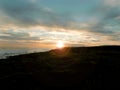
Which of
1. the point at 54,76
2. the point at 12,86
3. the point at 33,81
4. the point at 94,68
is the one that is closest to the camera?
the point at 12,86

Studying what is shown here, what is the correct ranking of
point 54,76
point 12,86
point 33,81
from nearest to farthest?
point 12,86 → point 33,81 → point 54,76

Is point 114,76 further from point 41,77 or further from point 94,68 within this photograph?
point 41,77

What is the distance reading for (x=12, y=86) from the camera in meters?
17.4

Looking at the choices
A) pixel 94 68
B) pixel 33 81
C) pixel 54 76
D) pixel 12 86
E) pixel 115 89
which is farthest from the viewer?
pixel 94 68

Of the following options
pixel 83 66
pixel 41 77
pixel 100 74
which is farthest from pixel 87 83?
pixel 83 66

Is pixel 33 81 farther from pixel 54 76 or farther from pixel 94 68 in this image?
pixel 94 68

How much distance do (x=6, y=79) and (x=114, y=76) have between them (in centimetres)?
976

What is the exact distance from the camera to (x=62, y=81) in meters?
18.2

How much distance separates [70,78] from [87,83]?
1924 mm

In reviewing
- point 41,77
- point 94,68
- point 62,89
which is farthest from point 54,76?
point 94,68

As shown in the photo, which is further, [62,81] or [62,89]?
[62,81]

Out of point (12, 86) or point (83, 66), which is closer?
point (12, 86)

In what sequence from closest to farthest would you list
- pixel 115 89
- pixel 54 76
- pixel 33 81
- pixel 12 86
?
pixel 115 89
pixel 12 86
pixel 33 81
pixel 54 76

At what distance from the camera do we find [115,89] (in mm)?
16234
